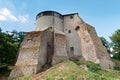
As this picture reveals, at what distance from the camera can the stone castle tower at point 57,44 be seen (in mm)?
23928

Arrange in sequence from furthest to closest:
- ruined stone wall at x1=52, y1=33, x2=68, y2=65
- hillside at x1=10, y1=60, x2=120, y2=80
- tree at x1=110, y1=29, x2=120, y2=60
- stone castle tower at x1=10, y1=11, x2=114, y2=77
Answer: tree at x1=110, y1=29, x2=120, y2=60, ruined stone wall at x1=52, y1=33, x2=68, y2=65, stone castle tower at x1=10, y1=11, x2=114, y2=77, hillside at x1=10, y1=60, x2=120, y2=80

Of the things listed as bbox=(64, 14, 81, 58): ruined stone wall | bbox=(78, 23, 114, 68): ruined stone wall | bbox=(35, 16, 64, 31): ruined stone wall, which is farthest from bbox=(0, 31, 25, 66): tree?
bbox=(78, 23, 114, 68): ruined stone wall

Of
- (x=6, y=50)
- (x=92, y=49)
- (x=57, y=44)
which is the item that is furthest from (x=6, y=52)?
(x=92, y=49)

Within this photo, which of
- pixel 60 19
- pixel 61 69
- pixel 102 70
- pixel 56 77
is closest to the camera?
pixel 56 77

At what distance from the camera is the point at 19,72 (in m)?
23.1

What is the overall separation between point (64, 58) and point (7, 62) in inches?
325

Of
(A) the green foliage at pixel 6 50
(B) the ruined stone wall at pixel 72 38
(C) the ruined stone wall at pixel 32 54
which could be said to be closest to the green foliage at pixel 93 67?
(B) the ruined stone wall at pixel 72 38

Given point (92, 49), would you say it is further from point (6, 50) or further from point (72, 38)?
point (6, 50)

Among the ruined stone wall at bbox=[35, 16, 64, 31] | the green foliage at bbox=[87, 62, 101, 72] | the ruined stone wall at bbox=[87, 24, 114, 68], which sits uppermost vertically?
the ruined stone wall at bbox=[35, 16, 64, 31]

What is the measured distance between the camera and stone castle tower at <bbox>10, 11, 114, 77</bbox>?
23928 mm

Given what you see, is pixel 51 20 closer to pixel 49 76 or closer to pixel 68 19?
pixel 68 19

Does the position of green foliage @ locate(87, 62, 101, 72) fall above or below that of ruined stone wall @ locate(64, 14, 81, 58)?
below

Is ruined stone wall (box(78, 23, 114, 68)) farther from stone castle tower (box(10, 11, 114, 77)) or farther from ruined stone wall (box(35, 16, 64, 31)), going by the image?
ruined stone wall (box(35, 16, 64, 31))

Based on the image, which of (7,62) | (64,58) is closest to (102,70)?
(64,58)
